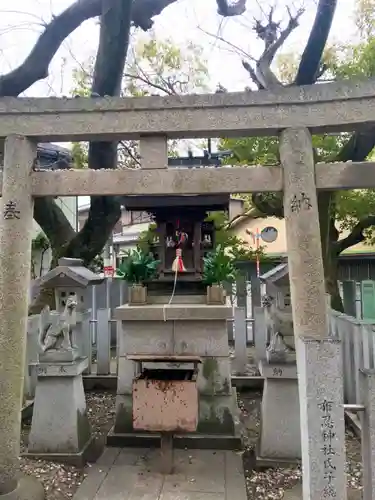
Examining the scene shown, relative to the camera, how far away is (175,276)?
704 centimetres

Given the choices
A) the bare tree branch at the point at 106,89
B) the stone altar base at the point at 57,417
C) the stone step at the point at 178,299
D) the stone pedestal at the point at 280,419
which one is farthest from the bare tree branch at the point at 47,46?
the stone pedestal at the point at 280,419

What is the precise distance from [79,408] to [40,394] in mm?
520

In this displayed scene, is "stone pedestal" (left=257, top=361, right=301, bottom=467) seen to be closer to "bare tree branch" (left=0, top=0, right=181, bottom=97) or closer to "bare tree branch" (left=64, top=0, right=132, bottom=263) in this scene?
"bare tree branch" (left=64, top=0, right=132, bottom=263)

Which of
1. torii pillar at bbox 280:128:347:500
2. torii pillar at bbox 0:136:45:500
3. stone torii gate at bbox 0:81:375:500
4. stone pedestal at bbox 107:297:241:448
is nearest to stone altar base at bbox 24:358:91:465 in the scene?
stone pedestal at bbox 107:297:241:448

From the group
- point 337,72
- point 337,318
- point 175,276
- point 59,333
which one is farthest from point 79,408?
point 337,72

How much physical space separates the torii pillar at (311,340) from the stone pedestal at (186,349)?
76.2 inches

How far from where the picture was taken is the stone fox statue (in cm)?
558

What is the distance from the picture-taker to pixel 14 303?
4.46 m

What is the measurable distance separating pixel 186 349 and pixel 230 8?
277 inches

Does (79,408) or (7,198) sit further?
(79,408)

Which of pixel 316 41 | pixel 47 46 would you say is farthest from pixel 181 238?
pixel 316 41

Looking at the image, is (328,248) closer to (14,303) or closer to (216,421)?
(216,421)

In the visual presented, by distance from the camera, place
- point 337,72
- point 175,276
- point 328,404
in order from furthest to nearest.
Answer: point 337,72
point 175,276
point 328,404

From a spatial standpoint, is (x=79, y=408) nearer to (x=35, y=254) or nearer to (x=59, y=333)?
(x=59, y=333)
